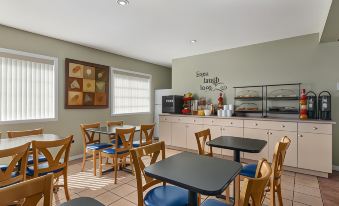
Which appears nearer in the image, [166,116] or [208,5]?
[208,5]

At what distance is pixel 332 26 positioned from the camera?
2.82m

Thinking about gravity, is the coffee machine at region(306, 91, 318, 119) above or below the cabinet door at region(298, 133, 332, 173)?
above

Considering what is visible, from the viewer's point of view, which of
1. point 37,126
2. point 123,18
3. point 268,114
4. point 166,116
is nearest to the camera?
point 123,18

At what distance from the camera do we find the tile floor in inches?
95.8

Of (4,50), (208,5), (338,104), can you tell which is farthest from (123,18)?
(338,104)

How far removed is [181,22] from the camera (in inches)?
123

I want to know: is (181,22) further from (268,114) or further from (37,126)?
(37,126)

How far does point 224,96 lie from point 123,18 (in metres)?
2.97

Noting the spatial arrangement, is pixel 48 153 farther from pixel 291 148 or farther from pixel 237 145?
pixel 291 148

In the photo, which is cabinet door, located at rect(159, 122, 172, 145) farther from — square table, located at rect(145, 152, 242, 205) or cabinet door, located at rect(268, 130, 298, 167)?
square table, located at rect(145, 152, 242, 205)

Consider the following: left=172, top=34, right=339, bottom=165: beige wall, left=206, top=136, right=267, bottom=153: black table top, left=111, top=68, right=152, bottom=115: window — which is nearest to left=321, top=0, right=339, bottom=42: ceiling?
left=172, top=34, right=339, bottom=165: beige wall

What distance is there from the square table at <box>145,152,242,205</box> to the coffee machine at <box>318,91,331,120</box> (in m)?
2.77

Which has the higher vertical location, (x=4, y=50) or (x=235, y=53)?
(x=235, y=53)

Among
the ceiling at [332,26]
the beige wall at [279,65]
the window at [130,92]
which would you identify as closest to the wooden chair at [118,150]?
the window at [130,92]
